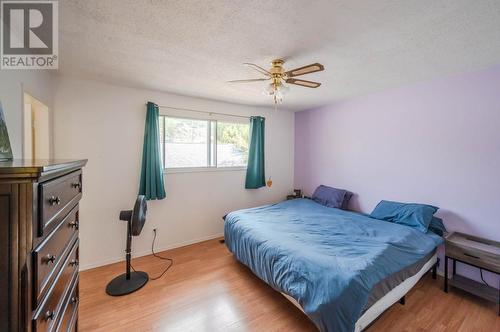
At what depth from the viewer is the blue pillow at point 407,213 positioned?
98.3 inches

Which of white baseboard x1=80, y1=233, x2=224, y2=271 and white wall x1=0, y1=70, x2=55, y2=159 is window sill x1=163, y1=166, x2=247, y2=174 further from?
white wall x1=0, y1=70, x2=55, y2=159

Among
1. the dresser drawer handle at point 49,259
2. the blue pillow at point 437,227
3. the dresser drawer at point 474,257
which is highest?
the dresser drawer handle at point 49,259

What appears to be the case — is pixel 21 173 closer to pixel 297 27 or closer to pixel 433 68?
pixel 297 27

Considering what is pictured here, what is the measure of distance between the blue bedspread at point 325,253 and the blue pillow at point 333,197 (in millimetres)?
390

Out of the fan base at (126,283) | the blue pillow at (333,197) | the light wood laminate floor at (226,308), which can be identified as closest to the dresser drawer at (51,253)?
the light wood laminate floor at (226,308)

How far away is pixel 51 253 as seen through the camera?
0.91 m

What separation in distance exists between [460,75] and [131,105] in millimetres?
4070

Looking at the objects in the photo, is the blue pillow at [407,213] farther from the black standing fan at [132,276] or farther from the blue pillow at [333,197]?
the black standing fan at [132,276]

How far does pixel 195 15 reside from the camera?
1429 millimetres

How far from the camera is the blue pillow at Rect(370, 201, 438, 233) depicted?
8.20 feet

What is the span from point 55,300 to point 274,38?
2114 mm

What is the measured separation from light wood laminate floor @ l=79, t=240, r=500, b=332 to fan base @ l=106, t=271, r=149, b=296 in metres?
0.06

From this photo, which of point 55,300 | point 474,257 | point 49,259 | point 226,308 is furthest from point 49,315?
point 474,257

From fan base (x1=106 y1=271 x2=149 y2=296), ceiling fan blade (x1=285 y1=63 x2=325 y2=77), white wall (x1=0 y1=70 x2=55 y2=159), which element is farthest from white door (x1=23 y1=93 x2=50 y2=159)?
ceiling fan blade (x1=285 y1=63 x2=325 y2=77)
